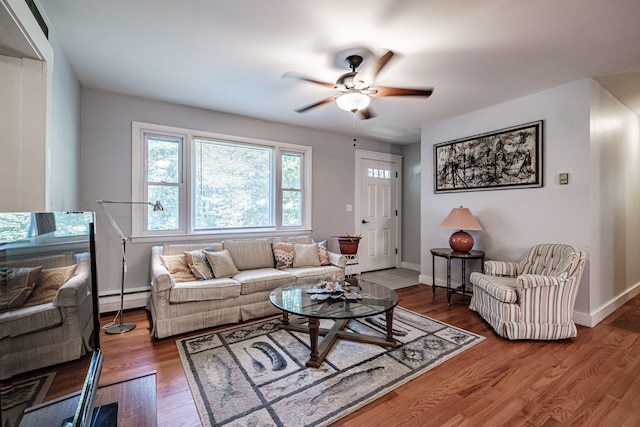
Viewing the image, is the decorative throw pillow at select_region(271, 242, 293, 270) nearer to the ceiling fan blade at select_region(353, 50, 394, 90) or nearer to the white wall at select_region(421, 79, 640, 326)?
the ceiling fan blade at select_region(353, 50, 394, 90)

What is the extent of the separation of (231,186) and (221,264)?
1.25m

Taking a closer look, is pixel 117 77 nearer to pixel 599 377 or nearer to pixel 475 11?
pixel 475 11

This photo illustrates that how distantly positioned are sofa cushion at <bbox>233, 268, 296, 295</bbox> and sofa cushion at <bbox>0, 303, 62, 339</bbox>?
2.28 metres

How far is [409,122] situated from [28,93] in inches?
161

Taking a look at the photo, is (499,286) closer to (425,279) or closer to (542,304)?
(542,304)

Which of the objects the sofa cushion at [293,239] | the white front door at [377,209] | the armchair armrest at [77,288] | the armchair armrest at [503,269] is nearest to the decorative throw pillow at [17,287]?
the armchair armrest at [77,288]

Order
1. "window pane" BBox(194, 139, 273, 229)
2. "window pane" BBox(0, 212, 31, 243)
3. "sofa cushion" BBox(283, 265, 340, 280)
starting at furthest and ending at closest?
"window pane" BBox(194, 139, 273, 229) → "sofa cushion" BBox(283, 265, 340, 280) → "window pane" BBox(0, 212, 31, 243)

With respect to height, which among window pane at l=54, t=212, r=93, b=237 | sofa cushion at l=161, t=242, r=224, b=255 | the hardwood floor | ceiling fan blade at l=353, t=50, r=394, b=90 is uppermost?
ceiling fan blade at l=353, t=50, r=394, b=90

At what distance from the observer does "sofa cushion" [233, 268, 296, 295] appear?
119 inches

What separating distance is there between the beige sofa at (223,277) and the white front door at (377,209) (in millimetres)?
1555

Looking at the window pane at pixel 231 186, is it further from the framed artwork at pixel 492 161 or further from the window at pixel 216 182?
the framed artwork at pixel 492 161

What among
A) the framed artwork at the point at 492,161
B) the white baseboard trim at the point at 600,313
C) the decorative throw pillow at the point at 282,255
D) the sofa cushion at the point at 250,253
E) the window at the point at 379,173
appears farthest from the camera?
the window at the point at 379,173

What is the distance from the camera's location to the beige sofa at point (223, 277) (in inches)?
104

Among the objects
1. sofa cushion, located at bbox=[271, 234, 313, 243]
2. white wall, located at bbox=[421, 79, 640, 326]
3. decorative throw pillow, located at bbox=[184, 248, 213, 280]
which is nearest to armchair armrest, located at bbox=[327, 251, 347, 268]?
sofa cushion, located at bbox=[271, 234, 313, 243]
